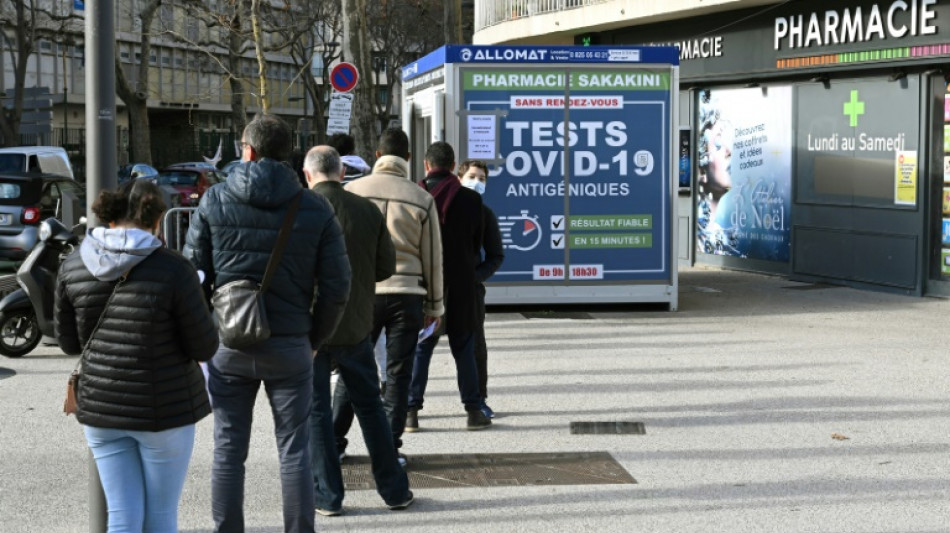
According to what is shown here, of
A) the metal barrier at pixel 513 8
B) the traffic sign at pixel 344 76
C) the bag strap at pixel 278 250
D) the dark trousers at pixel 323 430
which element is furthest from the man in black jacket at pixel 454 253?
the metal barrier at pixel 513 8

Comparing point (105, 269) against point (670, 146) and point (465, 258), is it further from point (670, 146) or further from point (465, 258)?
point (670, 146)

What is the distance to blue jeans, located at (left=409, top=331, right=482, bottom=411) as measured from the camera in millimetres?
8070

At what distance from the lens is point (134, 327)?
4.57 meters

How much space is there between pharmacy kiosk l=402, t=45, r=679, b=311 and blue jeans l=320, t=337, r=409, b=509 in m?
7.71

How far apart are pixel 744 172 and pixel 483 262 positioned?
11.5 m

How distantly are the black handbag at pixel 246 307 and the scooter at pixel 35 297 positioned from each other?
6.60m

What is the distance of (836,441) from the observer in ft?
25.8

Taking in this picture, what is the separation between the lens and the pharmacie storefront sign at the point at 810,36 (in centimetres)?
1502

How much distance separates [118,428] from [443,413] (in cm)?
438

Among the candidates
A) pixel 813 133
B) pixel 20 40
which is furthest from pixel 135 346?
pixel 20 40

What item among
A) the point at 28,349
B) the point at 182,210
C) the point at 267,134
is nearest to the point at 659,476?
the point at 267,134

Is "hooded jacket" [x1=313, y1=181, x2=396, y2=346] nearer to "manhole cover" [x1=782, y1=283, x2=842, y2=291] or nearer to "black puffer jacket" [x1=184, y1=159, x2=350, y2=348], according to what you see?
"black puffer jacket" [x1=184, y1=159, x2=350, y2=348]

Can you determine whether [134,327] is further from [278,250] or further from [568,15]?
[568,15]

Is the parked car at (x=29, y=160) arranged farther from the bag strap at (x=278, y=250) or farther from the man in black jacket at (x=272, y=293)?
the bag strap at (x=278, y=250)
